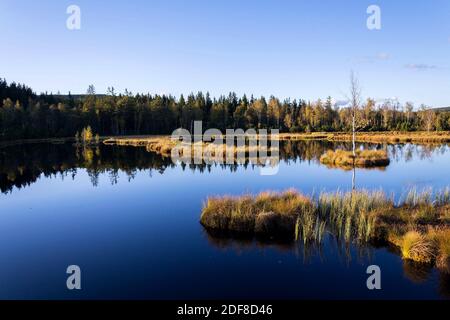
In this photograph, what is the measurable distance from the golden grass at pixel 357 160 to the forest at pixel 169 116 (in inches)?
1998

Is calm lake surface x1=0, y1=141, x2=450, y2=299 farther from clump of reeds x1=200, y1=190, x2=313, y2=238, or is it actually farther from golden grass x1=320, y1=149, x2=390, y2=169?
golden grass x1=320, y1=149, x2=390, y2=169

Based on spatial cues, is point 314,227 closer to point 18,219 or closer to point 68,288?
point 68,288

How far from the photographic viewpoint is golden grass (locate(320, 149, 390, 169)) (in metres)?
31.7

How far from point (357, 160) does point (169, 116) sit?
7338 centimetres

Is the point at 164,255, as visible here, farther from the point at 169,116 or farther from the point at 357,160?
the point at 169,116

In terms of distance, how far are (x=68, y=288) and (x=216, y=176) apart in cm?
1843

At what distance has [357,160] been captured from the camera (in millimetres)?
32312

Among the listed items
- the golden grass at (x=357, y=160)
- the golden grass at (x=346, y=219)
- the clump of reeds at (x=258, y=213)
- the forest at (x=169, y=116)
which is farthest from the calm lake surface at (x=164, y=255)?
the forest at (x=169, y=116)

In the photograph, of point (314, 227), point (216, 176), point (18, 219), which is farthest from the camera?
point (216, 176)

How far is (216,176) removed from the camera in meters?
27.5

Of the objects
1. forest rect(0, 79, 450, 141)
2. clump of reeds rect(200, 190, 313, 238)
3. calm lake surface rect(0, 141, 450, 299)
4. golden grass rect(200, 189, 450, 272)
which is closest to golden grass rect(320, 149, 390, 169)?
calm lake surface rect(0, 141, 450, 299)

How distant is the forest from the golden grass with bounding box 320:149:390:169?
50.7 meters

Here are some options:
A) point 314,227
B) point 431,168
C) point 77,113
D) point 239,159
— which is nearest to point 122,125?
point 77,113
